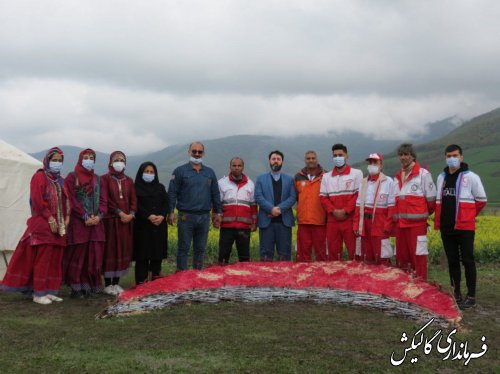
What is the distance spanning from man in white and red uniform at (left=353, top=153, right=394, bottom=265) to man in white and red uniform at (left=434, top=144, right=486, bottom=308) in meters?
0.75

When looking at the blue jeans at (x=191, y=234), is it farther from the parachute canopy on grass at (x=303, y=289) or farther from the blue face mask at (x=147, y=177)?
the parachute canopy on grass at (x=303, y=289)

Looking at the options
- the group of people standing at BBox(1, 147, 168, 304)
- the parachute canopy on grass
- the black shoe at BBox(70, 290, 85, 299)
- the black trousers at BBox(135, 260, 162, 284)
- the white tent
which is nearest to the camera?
the parachute canopy on grass

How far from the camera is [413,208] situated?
260 inches

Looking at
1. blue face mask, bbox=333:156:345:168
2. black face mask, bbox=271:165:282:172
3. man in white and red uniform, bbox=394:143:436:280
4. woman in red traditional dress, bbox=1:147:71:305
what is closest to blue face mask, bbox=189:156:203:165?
black face mask, bbox=271:165:282:172

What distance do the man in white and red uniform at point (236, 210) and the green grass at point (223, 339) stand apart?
1947mm

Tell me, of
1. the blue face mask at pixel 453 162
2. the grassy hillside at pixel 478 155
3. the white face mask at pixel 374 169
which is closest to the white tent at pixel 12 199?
the white face mask at pixel 374 169

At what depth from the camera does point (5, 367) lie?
3879mm

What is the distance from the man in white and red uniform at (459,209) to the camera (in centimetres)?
618

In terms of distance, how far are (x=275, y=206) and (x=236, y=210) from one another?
0.56 metres

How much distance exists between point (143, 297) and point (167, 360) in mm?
1664

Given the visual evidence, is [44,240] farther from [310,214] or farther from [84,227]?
[310,214]

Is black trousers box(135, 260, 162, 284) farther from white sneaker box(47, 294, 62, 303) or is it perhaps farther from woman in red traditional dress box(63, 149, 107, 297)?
white sneaker box(47, 294, 62, 303)

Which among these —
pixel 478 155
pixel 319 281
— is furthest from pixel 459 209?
pixel 478 155

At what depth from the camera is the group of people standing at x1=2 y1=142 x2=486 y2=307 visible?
6391 millimetres
